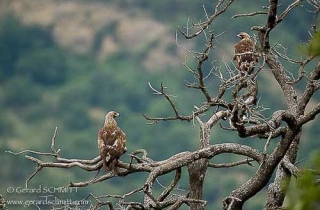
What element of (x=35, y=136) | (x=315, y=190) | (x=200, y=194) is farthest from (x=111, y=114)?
(x=35, y=136)

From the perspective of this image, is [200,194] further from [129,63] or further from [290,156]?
[129,63]

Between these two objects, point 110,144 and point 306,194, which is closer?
point 306,194

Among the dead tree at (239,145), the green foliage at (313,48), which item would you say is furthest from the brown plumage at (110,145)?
the green foliage at (313,48)

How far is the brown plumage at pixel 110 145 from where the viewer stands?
980cm

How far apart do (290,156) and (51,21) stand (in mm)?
87473

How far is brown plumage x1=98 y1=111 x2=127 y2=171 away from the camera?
9.80 meters

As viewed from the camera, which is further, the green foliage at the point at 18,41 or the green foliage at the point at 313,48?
the green foliage at the point at 18,41

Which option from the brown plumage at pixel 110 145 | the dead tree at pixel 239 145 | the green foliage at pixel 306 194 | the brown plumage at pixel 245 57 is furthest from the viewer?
the brown plumage at pixel 245 57

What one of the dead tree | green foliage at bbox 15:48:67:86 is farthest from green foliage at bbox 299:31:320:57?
green foliage at bbox 15:48:67:86

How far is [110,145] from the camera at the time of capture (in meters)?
10.1

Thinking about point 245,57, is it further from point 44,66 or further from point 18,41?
point 18,41

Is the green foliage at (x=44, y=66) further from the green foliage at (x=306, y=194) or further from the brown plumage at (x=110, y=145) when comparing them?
the green foliage at (x=306, y=194)

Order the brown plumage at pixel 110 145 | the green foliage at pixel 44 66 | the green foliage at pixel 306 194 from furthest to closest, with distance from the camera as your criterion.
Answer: the green foliage at pixel 44 66 < the brown plumage at pixel 110 145 < the green foliage at pixel 306 194

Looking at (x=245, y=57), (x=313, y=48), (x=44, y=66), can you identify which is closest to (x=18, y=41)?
(x=44, y=66)
